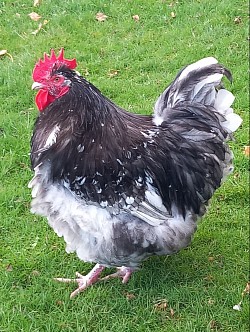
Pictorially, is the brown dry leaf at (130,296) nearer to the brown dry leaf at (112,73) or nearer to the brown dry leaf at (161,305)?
the brown dry leaf at (161,305)

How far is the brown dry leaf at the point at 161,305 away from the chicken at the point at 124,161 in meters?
0.37

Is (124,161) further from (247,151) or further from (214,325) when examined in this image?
(247,151)

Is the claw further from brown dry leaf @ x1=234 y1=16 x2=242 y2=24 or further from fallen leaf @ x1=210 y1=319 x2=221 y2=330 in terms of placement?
brown dry leaf @ x1=234 y1=16 x2=242 y2=24

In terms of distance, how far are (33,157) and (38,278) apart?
3.18ft

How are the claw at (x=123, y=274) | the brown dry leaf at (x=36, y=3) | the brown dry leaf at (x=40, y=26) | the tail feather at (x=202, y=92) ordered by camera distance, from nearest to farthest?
the tail feather at (x=202, y=92)
the claw at (x=123, y=274)
the brown dry leaf at (x=40, y=26)
the brown dry leaf at (x=36, y=3)

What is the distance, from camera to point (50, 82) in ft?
11.3

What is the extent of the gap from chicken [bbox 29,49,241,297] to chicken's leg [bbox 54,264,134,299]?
1.02 ft

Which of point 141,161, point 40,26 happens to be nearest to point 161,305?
point 141,161

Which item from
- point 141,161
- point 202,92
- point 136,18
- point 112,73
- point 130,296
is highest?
point 202,92

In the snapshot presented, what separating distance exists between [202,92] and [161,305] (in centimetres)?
142

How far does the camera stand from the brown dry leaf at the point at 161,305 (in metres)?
3.98

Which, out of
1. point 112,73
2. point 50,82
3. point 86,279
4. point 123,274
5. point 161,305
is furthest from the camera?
point 112,73

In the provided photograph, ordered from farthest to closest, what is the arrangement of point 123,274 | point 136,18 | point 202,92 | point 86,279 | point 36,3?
point 36,3 < point 136,18 < point 123,274 < point 86,279 < point 202,92

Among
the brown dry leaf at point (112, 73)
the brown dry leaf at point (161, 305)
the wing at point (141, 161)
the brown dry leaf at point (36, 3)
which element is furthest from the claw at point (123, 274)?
the brown dry leaf at point (36, 3)
